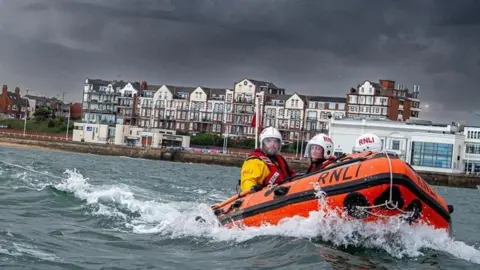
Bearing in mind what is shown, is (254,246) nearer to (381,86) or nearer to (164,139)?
(164,139)

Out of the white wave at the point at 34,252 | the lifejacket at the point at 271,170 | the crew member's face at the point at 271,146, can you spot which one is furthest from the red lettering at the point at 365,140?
the white wave at the point at 34,252

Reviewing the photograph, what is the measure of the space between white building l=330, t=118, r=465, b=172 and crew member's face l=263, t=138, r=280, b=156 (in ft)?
237

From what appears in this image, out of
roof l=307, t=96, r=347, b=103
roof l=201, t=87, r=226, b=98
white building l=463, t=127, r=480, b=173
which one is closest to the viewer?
white building l=463, t=127, r=480, b=173

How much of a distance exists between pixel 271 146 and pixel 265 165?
321mm

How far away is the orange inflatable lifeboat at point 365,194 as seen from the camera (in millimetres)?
10266

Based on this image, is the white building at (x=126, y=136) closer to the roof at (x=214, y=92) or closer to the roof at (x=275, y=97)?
the roof at (x=214, y=92)

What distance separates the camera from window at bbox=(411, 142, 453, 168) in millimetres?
84750

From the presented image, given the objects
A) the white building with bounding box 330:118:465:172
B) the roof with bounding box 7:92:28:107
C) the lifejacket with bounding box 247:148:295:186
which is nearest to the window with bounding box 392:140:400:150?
the white building with bounding box 330:118:465:172

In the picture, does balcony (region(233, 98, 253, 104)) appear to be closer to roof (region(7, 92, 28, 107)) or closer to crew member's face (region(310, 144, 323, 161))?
roof (region(7, 92, 28, 107))

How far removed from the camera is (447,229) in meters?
11.3

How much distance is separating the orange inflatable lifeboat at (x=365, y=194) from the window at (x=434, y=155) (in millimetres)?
75544

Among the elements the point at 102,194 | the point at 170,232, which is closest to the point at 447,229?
the point at 170,232

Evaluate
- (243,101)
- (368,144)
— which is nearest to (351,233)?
(368,144)

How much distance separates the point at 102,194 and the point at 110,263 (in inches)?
377
